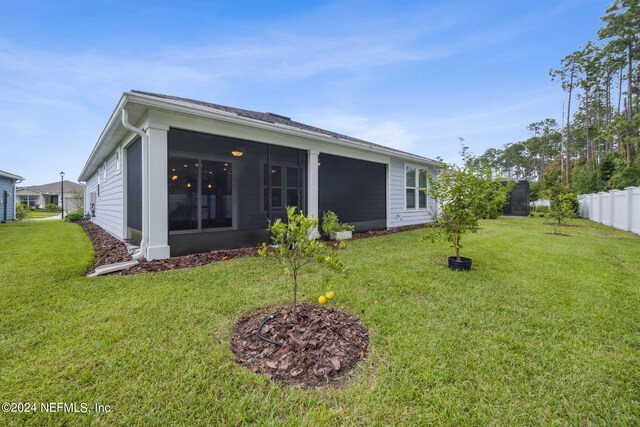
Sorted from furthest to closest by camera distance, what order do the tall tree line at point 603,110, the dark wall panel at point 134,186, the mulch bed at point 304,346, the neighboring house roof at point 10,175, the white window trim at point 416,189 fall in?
the tall tree line at point 603,110 → the neighboring house roof at point 10,175 → the white window trim at point 416,189 → the dark wall panel at point 134,186 → the mulch bed at point 304,346

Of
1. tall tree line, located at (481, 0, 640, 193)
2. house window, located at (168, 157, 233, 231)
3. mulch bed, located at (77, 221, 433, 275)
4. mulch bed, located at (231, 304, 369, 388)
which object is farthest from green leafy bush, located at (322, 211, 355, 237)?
tall tree line, located at (481, 0, 640, 193)

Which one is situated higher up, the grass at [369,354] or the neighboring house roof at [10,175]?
the neighboring house roof at [10,175]

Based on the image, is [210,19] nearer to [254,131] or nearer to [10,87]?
[254,131]

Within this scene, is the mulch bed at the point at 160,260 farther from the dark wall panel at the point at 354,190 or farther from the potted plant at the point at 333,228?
the dark wall panel at the point at 354,190

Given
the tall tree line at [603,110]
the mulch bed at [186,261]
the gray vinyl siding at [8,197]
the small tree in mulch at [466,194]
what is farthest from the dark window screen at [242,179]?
the gray vinyl siding at [8,197]

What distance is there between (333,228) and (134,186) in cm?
489

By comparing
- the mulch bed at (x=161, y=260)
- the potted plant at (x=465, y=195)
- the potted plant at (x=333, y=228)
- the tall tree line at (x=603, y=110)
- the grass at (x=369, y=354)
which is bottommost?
the grass at (x=369, y=354)

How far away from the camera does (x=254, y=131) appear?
589cm

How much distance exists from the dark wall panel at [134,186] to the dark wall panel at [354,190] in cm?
430

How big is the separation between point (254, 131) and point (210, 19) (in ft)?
17.1

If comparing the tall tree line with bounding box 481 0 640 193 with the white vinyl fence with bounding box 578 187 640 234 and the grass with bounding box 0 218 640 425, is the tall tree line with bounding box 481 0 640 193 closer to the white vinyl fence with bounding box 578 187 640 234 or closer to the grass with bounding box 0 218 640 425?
the white vinyl fence with bounding box 578 187 640 234

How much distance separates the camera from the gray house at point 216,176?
4730 millimetres

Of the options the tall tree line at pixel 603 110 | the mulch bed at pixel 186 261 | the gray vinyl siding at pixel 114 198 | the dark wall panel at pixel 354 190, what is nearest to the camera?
the mulch bed at pixel 186 261

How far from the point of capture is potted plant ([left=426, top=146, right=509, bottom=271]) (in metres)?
4.24
